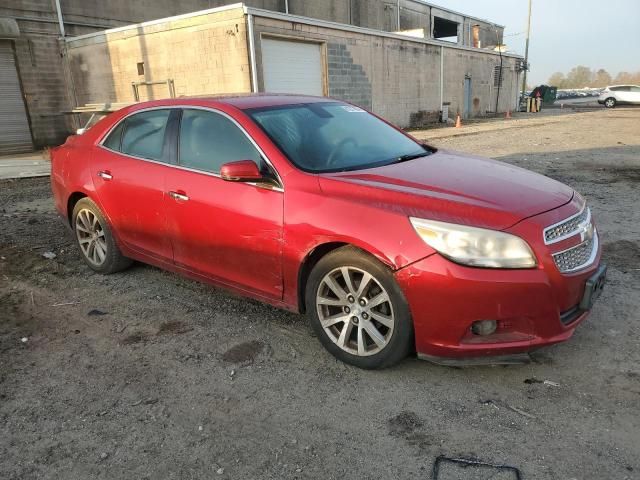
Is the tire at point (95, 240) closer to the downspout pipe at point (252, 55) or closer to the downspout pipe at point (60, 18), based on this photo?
the downspout pipe at point (252, 55)

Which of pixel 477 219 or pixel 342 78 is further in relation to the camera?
pixel 342 78

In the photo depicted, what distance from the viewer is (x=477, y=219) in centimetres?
278

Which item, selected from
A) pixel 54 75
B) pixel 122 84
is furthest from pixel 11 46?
pixel 122 84

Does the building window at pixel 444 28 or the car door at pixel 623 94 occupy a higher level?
the building window at pixel 444 28

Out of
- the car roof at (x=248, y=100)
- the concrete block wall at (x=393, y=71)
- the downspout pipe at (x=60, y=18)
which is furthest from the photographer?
the concrete block wall at (x=393, y=71)

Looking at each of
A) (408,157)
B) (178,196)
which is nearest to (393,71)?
(408,157)

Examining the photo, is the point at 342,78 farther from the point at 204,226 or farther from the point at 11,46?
the point at 204,226

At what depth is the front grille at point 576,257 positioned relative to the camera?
283cm

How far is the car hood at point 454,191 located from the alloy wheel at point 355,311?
47cm

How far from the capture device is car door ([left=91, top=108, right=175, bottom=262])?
4117 millimetres

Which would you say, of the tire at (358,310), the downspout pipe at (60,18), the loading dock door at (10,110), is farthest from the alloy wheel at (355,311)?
the downspout pipe at (60,18)

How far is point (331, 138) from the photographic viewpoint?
3830 mm

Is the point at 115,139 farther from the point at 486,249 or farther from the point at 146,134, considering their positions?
the point at 486,249

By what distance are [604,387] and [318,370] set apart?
63.4 inches
